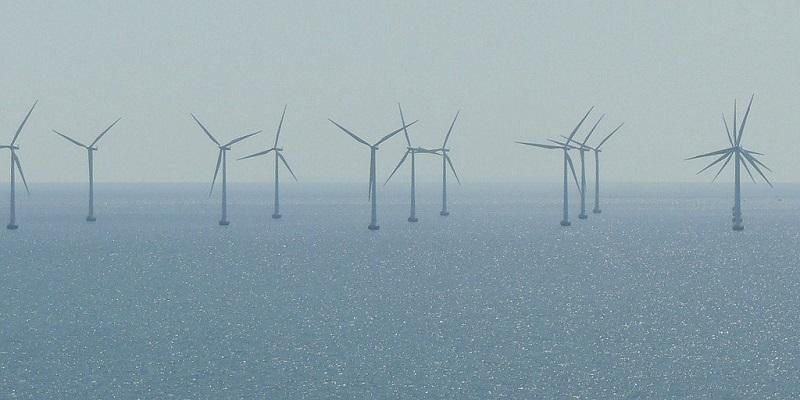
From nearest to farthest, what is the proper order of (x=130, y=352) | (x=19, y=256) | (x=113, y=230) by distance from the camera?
(x=130, y=352) < (x=19, y=256) < (x=113, y=230)

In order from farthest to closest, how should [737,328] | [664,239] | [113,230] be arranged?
[113,230]
[664,239]
[737,328]

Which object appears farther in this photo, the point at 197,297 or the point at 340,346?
the point at 197,297

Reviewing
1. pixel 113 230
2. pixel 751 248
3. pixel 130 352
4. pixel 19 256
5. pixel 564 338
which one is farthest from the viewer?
pixel 113 230

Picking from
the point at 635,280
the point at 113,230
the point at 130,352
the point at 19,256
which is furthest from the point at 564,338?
the point at 113,230

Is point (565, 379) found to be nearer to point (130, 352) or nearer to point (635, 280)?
point (130, 352)

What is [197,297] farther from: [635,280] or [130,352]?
[635,280]

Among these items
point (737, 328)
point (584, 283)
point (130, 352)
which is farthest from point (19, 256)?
point (737, 328)
